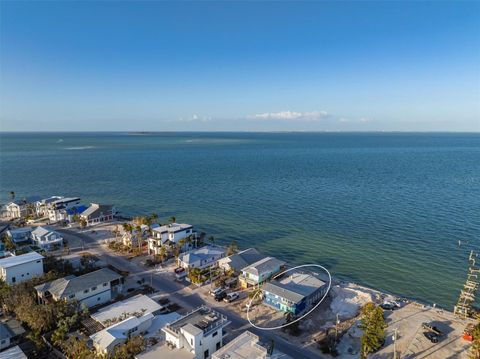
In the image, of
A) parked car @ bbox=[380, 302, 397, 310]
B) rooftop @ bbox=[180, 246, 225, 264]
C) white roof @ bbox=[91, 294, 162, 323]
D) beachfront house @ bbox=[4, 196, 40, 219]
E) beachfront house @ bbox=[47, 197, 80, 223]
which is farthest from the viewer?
beachfront house @ bbox=[4, 196, 40, 219]

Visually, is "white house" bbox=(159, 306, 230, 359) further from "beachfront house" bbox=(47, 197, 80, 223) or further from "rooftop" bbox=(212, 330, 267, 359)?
"beachfront house" bbox=(47, 197, 80, 223)

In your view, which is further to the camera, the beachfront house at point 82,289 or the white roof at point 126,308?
the beachfront house at point 82,289

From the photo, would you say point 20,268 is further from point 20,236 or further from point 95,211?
point 95,211

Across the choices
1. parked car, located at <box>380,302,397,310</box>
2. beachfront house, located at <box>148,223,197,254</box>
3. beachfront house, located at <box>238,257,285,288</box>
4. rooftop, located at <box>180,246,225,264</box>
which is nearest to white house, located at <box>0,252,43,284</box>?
beachfront house, located at <box>148,223,197,254</box>

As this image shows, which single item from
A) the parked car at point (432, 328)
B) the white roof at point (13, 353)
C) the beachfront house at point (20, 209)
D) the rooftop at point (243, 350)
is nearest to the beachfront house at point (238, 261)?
the rooftop at point (243, 350)

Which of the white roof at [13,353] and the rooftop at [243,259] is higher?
the rooftop at [243,259]

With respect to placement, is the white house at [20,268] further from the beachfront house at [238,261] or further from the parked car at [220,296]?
the beachfront house at [238,261]
